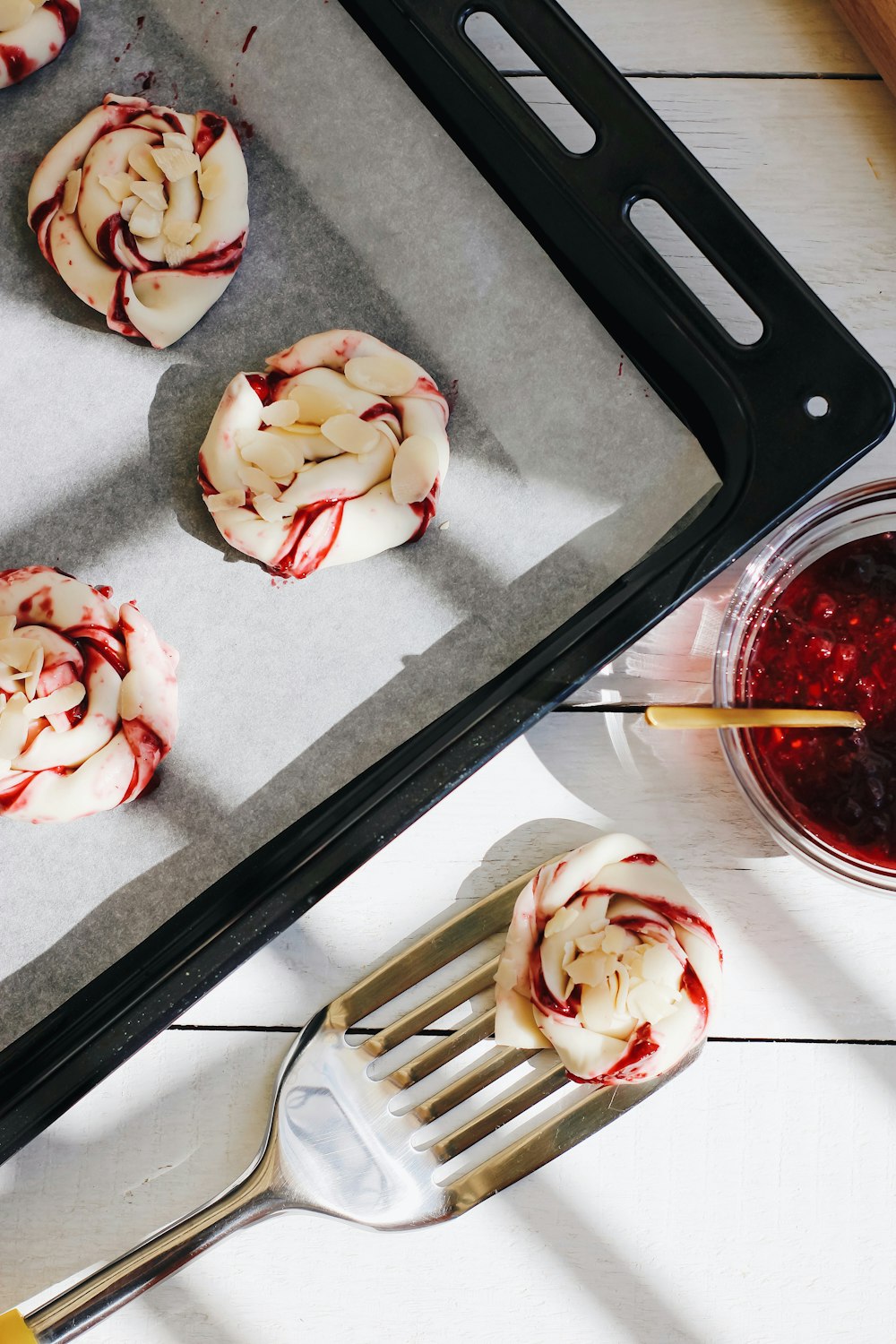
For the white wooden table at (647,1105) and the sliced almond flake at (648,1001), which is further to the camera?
the white wooden table at (647,1105)

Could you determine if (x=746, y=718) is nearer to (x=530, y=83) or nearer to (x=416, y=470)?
(x=416, y=470)

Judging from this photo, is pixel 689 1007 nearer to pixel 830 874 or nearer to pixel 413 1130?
pixel 830 874

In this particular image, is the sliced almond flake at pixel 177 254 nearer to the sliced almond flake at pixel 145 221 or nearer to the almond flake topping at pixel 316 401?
the sliced almond flake at pixel 145 221

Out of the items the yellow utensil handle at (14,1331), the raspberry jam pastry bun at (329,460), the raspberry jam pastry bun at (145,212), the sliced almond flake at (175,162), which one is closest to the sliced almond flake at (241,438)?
the raspberry jam pastry bun at (329,460)

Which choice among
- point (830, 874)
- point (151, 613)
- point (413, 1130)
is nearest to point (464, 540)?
point (151, 613)

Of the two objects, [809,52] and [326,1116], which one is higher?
[809,52]

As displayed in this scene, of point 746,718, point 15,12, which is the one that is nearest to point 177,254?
point 15,12

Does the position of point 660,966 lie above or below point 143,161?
below
